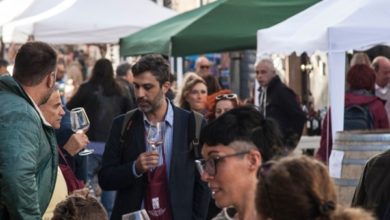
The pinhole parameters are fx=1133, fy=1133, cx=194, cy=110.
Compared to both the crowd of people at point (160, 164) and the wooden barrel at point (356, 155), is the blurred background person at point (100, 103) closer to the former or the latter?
the crowd of people at point (160, 164)

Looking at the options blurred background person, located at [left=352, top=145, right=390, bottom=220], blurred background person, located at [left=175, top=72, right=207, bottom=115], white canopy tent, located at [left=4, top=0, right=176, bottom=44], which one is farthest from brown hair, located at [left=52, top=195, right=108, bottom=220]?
white canopy tent, located at [left=4, top=0, right=176, bottom=44]

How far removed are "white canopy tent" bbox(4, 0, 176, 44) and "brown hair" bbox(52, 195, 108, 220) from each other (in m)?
11.6

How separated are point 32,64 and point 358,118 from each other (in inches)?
193

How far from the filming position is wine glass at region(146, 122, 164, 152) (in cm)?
645

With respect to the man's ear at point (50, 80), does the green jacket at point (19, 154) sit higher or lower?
lower

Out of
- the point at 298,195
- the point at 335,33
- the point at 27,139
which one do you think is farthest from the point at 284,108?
the point at 298,195

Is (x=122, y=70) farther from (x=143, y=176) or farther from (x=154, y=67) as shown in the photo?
(x=143, y=176)

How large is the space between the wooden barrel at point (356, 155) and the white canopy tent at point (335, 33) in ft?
4.14

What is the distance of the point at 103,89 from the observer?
41.6 ft

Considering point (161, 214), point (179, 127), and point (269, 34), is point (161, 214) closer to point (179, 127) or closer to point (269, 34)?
point (179, 127)

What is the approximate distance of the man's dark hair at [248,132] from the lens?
3.98 meters

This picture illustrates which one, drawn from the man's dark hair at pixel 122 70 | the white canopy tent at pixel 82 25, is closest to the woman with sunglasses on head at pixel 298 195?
the man's dark hair at pixel 122 70

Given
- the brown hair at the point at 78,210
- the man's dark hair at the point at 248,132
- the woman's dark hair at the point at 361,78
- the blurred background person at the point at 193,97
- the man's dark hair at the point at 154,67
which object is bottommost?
the brown hair at the point at 78,210

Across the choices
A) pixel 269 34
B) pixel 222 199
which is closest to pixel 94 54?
pixel 269 34
